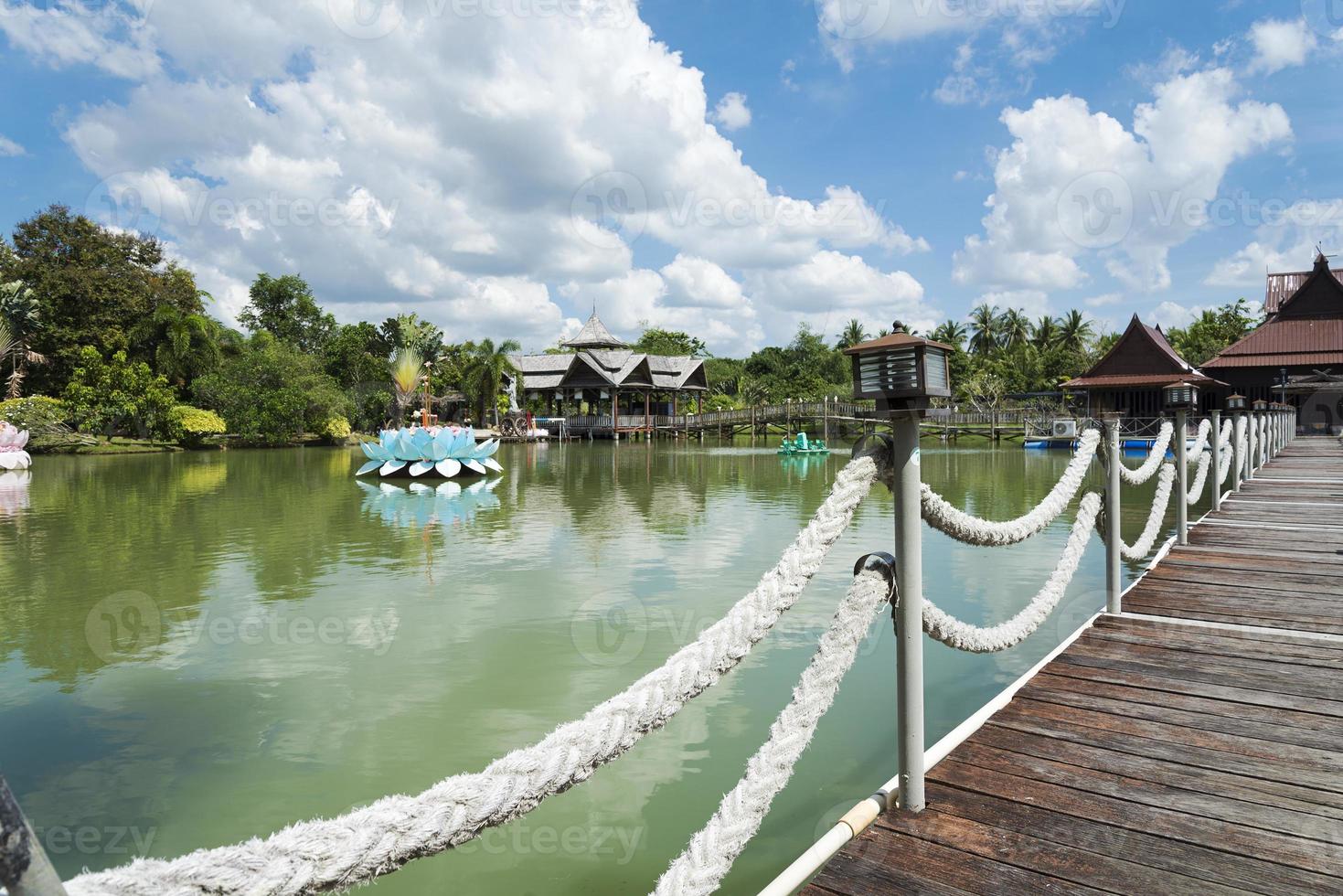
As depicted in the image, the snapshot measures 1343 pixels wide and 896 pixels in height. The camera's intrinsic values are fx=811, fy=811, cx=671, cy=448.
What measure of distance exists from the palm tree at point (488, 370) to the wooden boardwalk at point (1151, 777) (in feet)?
134

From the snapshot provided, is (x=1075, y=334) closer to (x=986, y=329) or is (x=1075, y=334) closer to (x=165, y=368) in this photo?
(x=986, y=329)

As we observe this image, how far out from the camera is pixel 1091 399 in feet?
107

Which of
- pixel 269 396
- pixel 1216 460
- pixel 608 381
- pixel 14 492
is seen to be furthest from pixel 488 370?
pixel 1216 460

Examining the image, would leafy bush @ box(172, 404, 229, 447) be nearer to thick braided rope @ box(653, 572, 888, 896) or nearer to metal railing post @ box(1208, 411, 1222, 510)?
metal railing post @ box(1208, 411, 1222, 510)

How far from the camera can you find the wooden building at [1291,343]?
88.3ft

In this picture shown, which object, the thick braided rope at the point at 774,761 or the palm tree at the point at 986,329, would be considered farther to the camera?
the palm tree at the point at 986,329

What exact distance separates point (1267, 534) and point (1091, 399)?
95.8 ft

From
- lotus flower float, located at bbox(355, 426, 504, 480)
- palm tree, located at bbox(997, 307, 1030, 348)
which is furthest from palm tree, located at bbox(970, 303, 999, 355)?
lotus flower float, located at bbox(355, 426, 504, 480)

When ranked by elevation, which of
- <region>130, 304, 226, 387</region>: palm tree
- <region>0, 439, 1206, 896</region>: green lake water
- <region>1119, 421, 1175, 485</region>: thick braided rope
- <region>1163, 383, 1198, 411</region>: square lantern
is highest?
<region>130, 304, 226, 387</region>: palm tree

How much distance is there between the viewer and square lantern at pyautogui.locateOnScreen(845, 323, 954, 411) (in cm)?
195

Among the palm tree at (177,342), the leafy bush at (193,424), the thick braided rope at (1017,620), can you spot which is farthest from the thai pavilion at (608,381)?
the thick braided rope at (1017,620)

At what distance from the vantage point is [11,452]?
73.4 ft

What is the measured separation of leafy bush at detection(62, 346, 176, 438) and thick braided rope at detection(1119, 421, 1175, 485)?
1322 inches

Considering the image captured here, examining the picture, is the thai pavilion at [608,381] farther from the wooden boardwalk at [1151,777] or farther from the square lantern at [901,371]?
the square lantern at [901,371]
